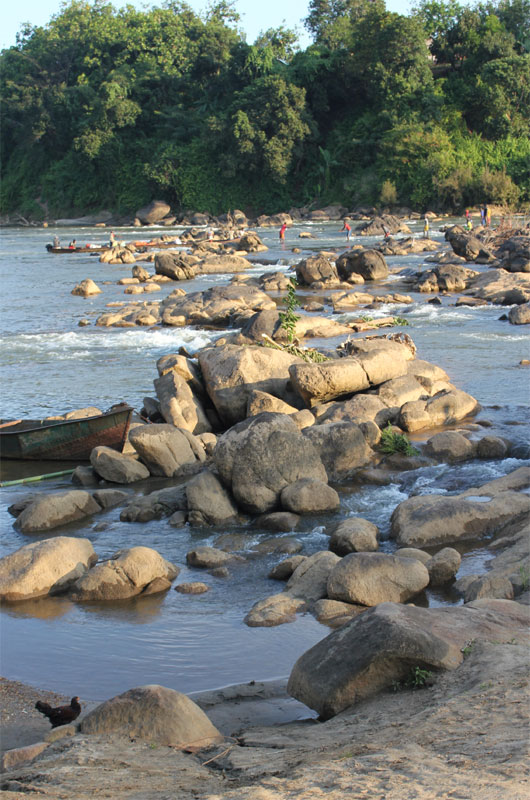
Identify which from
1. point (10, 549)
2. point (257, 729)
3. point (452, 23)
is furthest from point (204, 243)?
point (257, 729)

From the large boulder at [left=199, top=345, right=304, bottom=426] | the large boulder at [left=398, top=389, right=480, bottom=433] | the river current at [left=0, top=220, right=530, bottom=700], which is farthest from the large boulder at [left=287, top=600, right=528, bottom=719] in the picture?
the large boulder at [left=199, top=345, right=304, bottom=426]

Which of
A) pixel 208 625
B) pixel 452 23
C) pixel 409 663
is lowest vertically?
pixel 208 625

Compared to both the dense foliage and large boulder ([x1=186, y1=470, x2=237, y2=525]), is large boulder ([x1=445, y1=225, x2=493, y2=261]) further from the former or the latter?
large boulder ([x1=186, y1=470, x2=237, y2=525])

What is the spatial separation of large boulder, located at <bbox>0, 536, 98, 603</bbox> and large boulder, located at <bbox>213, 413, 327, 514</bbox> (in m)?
2.35

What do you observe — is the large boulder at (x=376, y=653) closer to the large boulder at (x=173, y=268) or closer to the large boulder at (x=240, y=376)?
the large boulder at (x=240, y=376)

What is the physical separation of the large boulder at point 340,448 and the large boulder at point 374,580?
12.5ft

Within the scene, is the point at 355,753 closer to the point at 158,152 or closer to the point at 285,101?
the point at 285,101

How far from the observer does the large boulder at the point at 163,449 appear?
38.5 ft

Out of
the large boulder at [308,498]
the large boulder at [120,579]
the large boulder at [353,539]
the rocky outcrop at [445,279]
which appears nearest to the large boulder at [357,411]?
the large boulder at [308,498]

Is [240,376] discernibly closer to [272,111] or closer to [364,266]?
[364,266]

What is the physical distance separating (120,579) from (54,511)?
236 cm

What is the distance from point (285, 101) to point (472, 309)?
37.0m

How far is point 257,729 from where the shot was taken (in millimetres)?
5379

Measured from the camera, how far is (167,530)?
32.7ft
